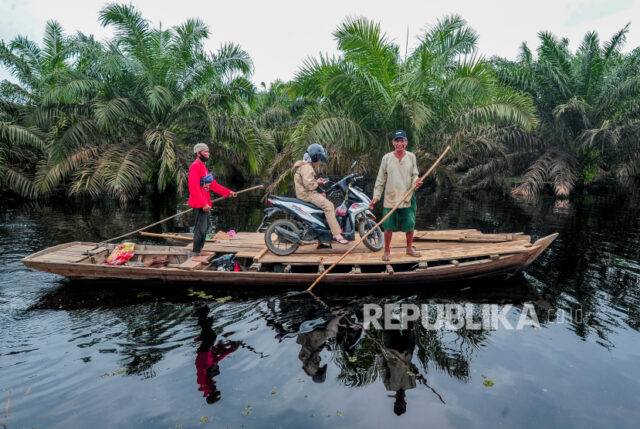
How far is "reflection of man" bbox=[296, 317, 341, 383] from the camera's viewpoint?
149 inches

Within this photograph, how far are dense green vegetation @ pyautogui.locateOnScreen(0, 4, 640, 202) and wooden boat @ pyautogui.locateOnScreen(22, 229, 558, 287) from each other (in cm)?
473

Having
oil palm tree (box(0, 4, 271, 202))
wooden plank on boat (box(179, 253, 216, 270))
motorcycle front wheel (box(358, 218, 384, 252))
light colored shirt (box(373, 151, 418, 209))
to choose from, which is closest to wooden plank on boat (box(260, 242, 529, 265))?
motorcycle front wheel (box(358, 218, 384, 252))

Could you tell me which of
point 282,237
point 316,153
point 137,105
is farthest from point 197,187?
point 137,105

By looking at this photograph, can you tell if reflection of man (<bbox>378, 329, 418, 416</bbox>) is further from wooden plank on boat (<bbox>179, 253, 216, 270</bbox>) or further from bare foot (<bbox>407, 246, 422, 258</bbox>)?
wooden plank on boat (<bbox>179, 253, 216, 270</bbox>)

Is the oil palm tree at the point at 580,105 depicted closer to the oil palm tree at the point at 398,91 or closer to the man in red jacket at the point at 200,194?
the oil palm tree at the point at 398,91

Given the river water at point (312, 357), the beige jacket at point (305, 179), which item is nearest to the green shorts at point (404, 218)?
the river water at point (312, 357)

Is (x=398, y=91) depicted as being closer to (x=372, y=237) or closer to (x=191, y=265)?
(x=372, y=237)

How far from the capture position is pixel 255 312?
5125 mm

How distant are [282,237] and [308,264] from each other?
742 mm

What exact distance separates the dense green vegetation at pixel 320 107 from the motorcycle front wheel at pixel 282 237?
4273mm

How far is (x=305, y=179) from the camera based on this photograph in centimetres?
606

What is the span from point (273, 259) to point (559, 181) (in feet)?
51.5

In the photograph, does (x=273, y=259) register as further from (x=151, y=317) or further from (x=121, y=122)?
(x=121, y=122)

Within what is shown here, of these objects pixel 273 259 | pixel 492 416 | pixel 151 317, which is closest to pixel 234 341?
pixel 151 317
